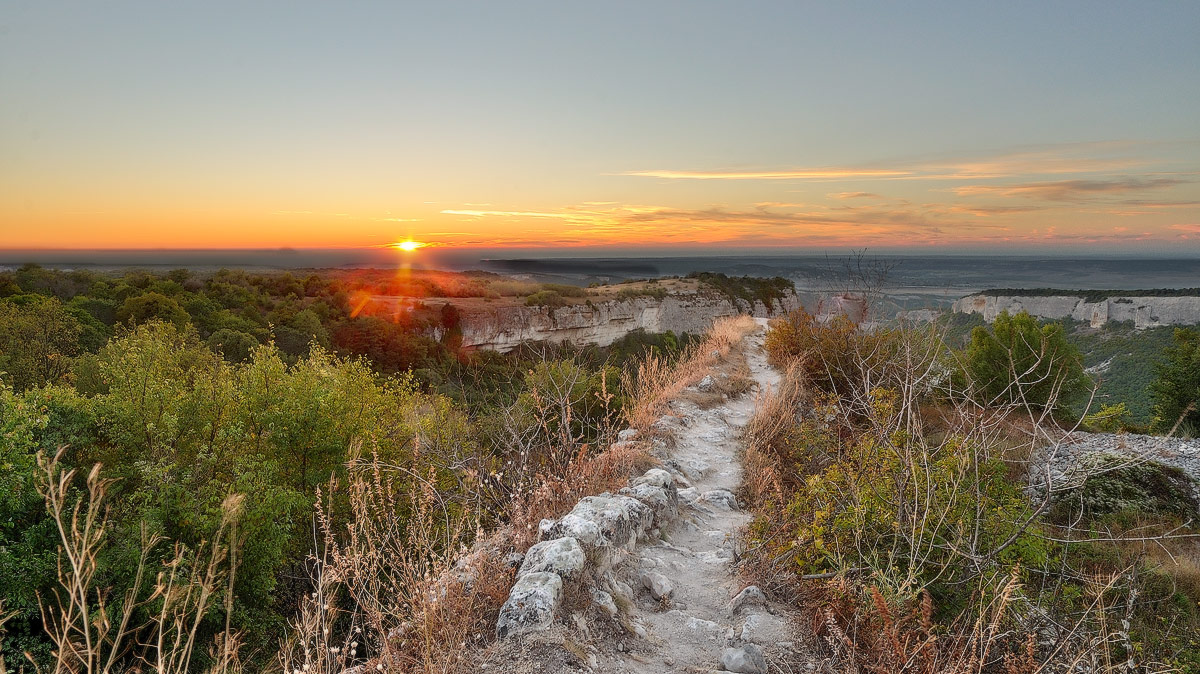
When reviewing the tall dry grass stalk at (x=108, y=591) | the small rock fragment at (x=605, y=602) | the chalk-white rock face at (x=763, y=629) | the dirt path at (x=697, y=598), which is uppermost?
the tall dry grass stalk at (x=108, y=591)

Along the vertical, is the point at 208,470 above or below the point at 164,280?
below

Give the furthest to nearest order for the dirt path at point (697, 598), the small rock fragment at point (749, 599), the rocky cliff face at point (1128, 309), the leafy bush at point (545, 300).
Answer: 1. the leafy bush at point (545, 300)
2. the rocky cliff face at point (1128, 309)
3. the small rock fragment at point (749, 599)
4. the dirt path at point (697, 598)

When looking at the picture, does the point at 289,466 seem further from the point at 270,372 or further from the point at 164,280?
the point at 164,280

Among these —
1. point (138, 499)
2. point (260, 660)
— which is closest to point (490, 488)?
point (260, 660)

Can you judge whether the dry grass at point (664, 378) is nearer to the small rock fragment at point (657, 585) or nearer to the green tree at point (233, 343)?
the small rock fragment at point (657, 585)

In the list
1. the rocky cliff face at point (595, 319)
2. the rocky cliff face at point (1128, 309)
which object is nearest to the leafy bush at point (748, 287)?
the rocky cliff face at point (595, 319)

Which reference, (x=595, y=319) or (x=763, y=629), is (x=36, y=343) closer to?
(x=763, y=629)

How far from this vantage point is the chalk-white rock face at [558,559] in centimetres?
316

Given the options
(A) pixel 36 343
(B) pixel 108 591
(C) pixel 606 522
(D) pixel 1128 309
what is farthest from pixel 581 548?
(D) pixel 1128 309

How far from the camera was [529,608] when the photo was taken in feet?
9.37

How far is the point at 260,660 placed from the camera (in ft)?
30.7

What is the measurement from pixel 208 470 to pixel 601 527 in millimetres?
10660

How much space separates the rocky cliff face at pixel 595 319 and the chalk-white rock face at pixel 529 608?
130 ft

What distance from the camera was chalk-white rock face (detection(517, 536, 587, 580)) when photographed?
10.4 feet
